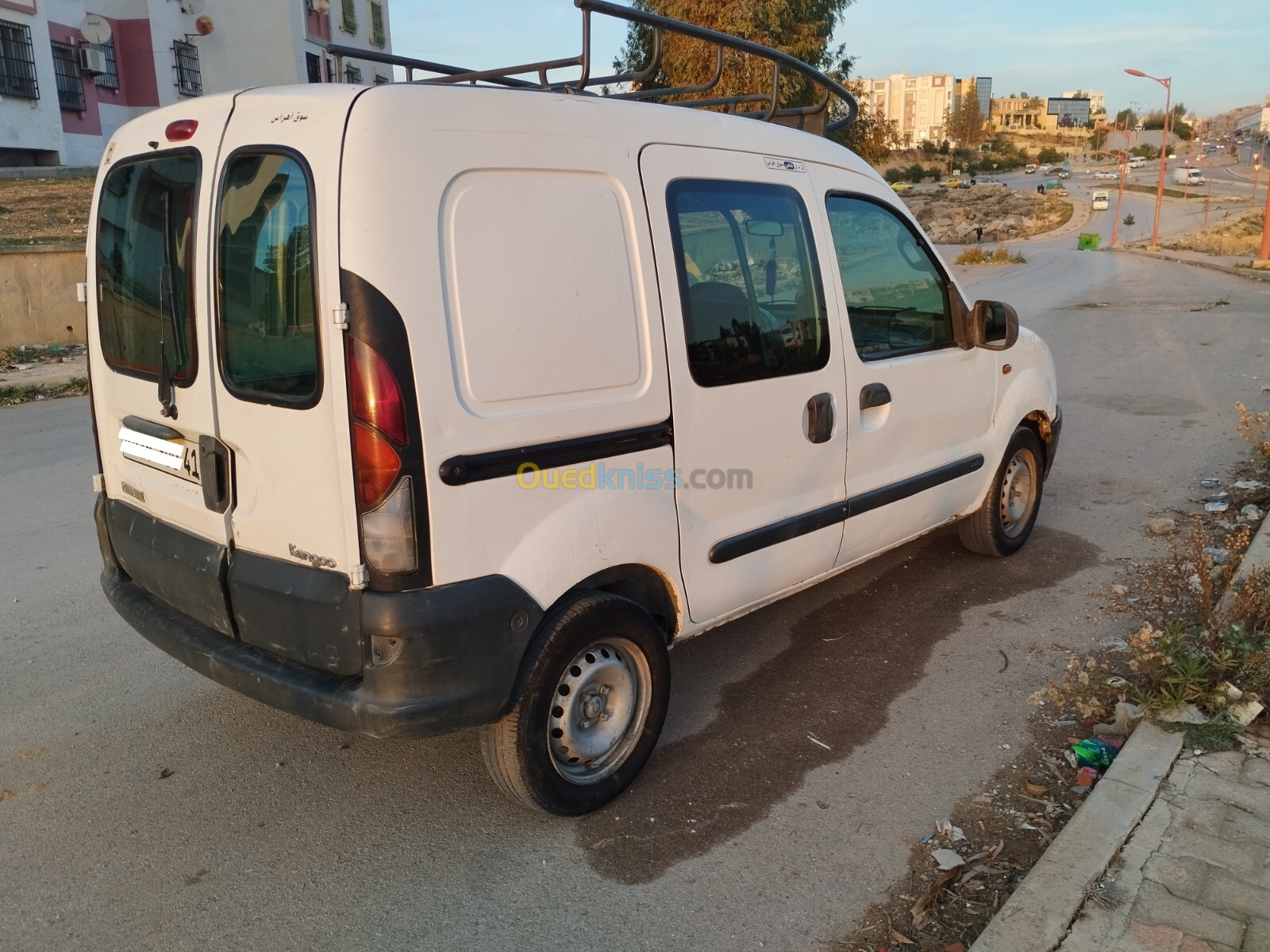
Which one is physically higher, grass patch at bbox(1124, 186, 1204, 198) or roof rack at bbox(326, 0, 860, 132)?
grass patch at bbox(1124, 186, 1204, 198)

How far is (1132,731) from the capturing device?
11.4ft

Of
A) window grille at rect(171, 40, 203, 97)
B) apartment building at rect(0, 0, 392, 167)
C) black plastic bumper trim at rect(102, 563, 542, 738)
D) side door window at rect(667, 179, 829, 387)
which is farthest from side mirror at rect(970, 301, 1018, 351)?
window grille at rect(171, 40, 203, 97)

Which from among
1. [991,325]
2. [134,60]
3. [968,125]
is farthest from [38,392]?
[968,125]

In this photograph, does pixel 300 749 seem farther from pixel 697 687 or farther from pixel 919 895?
pixel 919 895

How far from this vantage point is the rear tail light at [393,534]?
258cm

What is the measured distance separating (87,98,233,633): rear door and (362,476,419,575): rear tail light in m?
0.65

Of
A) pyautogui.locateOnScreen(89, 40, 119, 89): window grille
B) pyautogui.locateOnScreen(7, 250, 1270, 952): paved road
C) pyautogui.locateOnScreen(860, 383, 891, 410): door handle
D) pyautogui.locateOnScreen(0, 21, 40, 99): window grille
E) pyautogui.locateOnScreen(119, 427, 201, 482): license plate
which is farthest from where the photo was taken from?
pyautogui.locateOnScreen(89, 40, 119, 89): window grille

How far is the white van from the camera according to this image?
2582 mm

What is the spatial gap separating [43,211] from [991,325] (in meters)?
16.9

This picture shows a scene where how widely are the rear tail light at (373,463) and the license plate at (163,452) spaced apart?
768 mm

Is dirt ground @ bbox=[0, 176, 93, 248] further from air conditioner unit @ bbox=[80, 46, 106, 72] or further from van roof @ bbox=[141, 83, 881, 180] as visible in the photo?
van roof @ bbox=[141, 83, 881, 180]

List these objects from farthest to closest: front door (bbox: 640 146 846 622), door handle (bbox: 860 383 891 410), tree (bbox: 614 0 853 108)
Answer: tree (bbox: 614 0 853 108) → door handle (bbox: 860 383 891 410) → front door (bbox: 640 146 846 622)

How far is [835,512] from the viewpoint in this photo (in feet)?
12.9

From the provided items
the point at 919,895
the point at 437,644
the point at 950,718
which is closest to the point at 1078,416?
the point at 950,718
